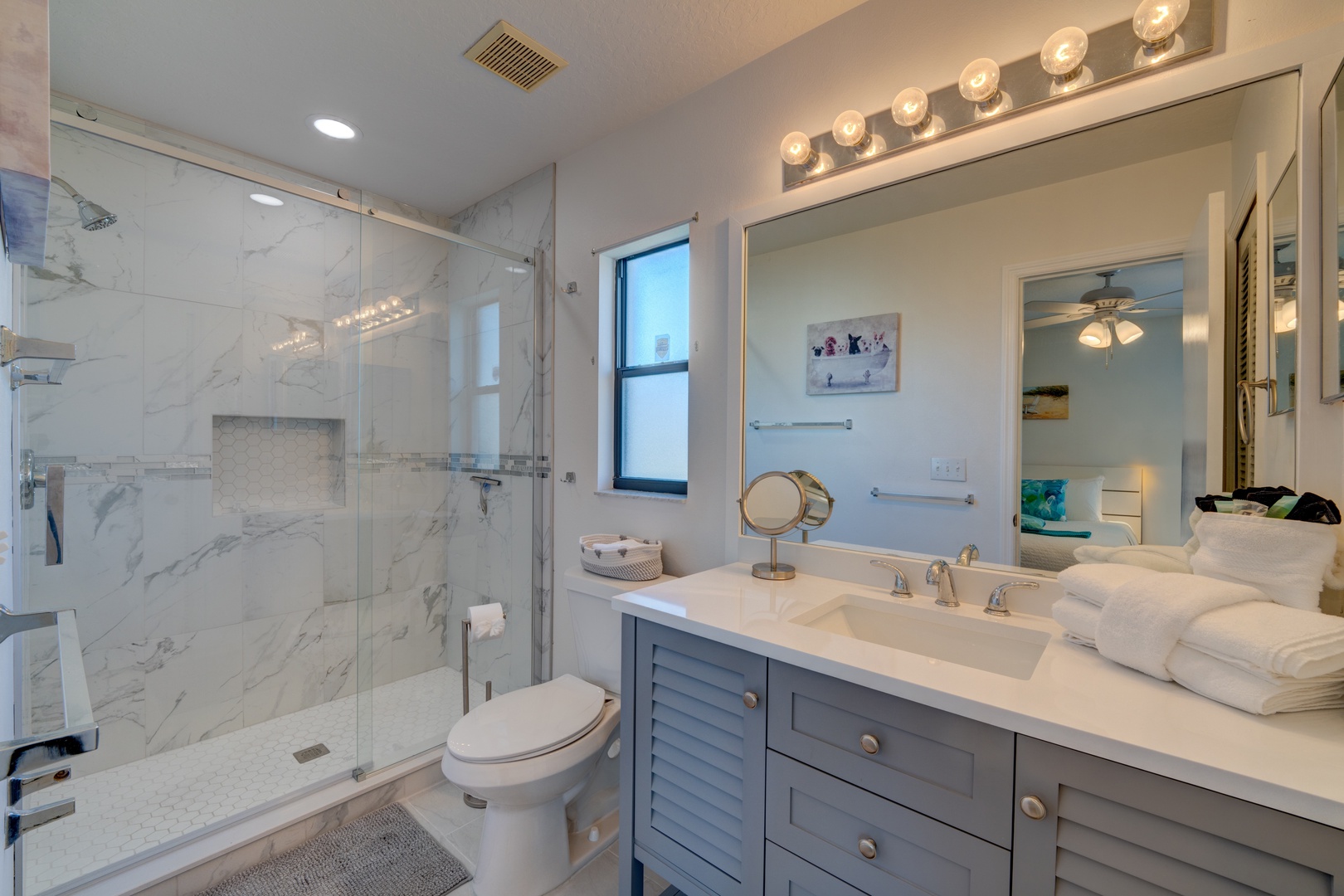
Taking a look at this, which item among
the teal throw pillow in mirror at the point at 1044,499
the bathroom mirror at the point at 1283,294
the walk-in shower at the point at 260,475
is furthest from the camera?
the walk-in shower at the point at 260,475

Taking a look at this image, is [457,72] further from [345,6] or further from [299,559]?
[299,559]

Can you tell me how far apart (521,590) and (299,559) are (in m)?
1.00

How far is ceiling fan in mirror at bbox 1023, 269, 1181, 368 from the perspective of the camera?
115 cm

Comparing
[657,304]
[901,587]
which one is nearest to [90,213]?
[657,304]

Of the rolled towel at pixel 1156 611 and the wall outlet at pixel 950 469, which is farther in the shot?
→ the wall outlet at pixel 950 469

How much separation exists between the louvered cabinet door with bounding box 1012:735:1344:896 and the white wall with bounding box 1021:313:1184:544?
58cm

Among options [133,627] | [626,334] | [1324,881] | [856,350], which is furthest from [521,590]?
[1324,881]

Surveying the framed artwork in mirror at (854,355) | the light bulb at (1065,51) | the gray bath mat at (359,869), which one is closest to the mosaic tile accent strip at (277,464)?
the gray bath mat at (359,869)

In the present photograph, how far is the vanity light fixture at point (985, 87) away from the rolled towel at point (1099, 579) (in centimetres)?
104

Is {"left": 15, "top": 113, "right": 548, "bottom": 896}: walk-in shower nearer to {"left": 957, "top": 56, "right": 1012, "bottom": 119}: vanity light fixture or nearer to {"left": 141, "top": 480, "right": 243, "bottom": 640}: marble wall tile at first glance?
{"left": 141, "top": 480, "right": 243, "bottom": 640}: marble wall tile

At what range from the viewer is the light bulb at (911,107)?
4.52ft

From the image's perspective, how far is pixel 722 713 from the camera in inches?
47.5

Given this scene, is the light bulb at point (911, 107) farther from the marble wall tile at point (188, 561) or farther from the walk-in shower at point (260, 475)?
the marble wall tile at point (188, 561)

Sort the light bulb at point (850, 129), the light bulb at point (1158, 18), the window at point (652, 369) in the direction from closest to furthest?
the light bulb at point (1158, 18) < the light bulb at point (850, 129) < the window at point (652, 369)
